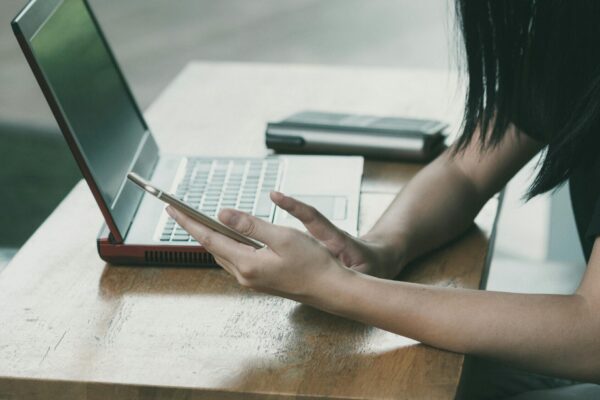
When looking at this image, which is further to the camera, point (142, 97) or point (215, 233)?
point (142, 97)

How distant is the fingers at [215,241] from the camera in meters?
0.92

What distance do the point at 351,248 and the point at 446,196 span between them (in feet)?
0.77

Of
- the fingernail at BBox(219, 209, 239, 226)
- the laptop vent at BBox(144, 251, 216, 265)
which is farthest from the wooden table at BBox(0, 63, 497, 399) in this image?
the fingernail at BBox(219, 209, 239, 226)

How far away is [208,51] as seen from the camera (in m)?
4.13

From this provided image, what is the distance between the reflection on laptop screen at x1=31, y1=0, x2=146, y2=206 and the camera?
1.05 metres

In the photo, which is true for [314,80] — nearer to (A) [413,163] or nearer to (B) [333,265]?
(A) [413,163]

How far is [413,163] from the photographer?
54.9 inches

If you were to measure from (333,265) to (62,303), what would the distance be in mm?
324

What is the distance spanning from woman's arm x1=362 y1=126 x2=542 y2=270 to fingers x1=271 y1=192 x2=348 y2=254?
8cm

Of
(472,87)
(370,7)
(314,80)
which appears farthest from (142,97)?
(472,87)

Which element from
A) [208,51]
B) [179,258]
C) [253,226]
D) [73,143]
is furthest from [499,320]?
[208,51]

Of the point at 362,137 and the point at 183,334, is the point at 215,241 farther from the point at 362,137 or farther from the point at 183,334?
the point at 362,137

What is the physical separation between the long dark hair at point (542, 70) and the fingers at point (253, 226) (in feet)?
1.18

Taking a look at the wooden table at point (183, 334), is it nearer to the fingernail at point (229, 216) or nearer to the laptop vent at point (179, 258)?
the laptop vent at point (179, 258)
